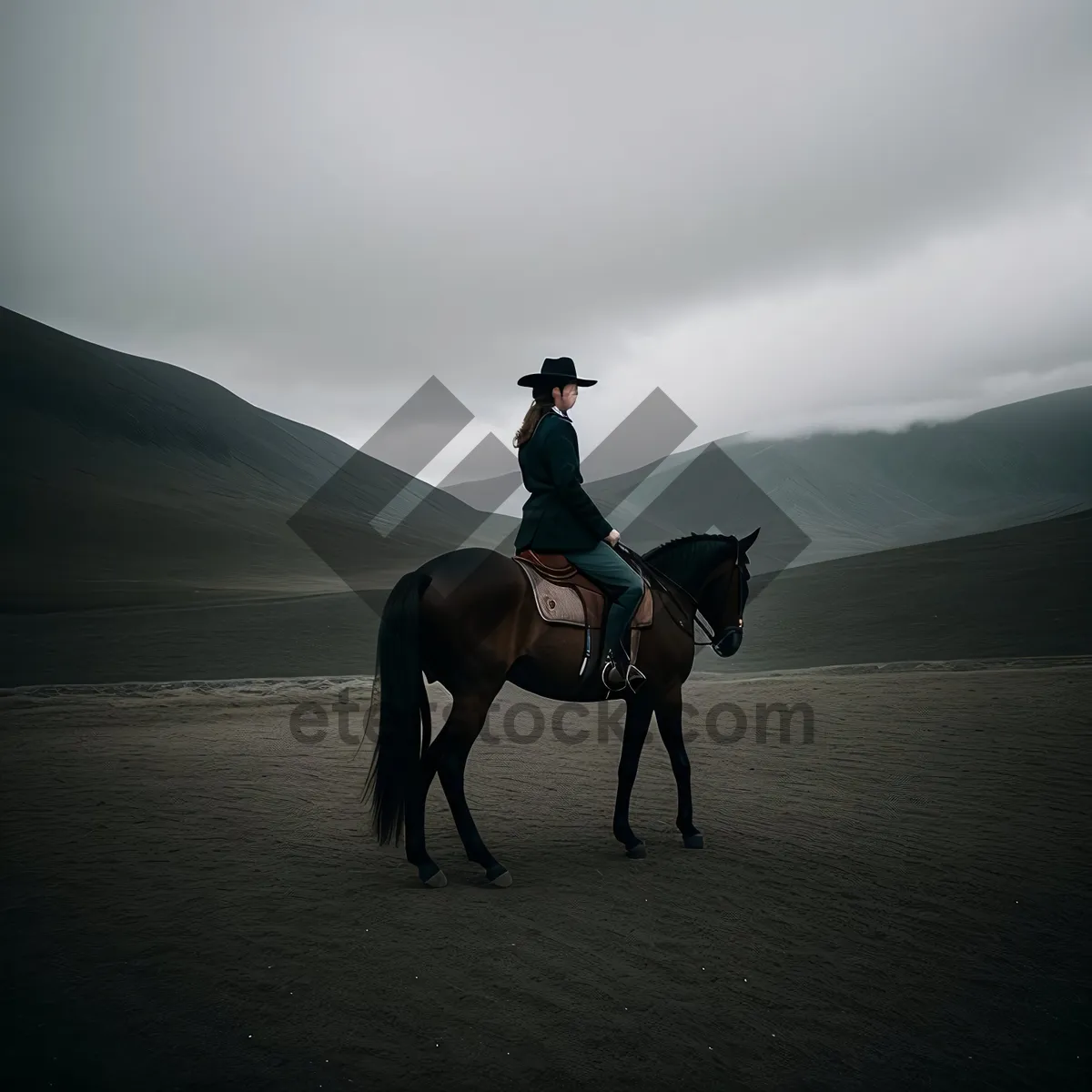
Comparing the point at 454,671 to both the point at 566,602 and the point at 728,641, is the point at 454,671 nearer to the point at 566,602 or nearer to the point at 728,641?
the point at 566,602

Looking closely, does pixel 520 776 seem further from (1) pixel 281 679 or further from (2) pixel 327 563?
(2) pixel 327 563

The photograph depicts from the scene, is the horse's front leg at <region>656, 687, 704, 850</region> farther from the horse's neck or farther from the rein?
the horse's neck

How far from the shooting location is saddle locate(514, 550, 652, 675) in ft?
18.2

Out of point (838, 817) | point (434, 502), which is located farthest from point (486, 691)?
point (434, 502)

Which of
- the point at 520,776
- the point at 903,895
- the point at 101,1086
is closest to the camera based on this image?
the point at 101,1086

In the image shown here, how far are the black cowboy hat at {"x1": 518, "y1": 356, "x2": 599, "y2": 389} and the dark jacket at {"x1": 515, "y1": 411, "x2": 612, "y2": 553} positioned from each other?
26cm

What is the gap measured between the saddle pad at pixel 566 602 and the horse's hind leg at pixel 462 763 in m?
0.79

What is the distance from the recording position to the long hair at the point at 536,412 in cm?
578

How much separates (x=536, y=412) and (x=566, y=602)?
1504 millimetres

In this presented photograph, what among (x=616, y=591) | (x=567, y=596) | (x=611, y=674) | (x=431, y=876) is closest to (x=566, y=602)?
(x=567, y=596)

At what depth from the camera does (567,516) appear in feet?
19.0

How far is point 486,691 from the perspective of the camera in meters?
5.25

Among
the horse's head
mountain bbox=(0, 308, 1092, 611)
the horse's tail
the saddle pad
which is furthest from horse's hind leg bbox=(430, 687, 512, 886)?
mountain bbox=(0, 308, 1092, 611)

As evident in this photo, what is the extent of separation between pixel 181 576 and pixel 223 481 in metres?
47.5
